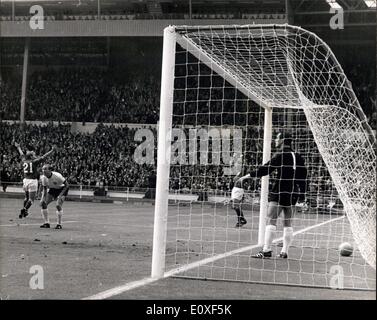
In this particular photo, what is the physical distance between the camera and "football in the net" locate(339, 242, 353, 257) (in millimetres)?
9922

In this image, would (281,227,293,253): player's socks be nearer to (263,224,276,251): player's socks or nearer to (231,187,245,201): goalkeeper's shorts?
(263,224,276,251): player's socks

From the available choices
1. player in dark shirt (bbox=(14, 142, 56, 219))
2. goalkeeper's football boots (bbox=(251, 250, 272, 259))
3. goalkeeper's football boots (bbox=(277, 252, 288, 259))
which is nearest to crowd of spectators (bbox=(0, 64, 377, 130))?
player in dark shirt (bbox=(14, 142, 56, 219))

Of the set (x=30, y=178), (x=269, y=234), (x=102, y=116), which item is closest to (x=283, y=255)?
(x=269, y=234)

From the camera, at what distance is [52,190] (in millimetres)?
14039

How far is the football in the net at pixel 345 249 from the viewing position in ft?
32.6

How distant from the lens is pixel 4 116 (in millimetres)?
37844

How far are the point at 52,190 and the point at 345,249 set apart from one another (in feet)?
23.2

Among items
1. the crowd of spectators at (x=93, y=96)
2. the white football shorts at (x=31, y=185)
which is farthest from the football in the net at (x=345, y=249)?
the crowd of spectators at (x=93, y=96)

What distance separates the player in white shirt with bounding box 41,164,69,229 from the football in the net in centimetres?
654

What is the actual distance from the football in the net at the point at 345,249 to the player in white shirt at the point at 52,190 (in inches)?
257

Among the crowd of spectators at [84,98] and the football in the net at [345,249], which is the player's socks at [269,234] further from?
the crowd of spectators at [84,98]

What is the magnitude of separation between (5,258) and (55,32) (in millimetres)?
29661
